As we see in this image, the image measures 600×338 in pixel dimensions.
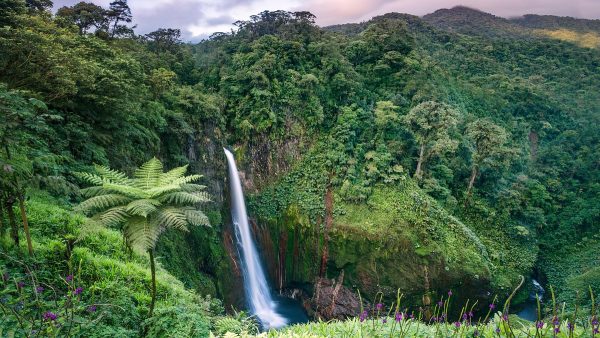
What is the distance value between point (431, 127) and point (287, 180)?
8.39 metres

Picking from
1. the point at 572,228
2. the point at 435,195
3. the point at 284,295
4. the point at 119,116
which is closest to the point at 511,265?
the point at 435,195

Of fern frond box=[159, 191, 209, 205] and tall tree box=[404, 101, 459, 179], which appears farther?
tall tree box=[404, 101, 459, 179]

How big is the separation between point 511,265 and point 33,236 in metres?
21.7

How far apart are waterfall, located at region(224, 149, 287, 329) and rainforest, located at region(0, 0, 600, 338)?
111mm

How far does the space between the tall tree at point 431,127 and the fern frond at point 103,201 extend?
1695 centimetres

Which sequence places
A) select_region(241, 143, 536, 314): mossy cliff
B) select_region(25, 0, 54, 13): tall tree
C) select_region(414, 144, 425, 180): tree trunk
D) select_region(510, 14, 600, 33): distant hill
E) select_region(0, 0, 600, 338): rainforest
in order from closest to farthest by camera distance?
select_region(0, 0, 600, 338): rainforest, select_region(25, 0, 54, 13): tall tree, select_region(241, 143, 536, 314): mossy cliff, select_region(414, 144, 425, 180): tree trunk, select_region(510, 14, 600, 33): distant hill

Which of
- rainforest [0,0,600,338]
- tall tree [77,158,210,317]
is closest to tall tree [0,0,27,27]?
rainforest [0,0,600,338]

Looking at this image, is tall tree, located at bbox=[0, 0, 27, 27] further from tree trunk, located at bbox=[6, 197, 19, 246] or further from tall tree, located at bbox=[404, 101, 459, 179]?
tall tree, located at bbox=[404, 101, 459, 179]

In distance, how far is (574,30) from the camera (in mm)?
62281

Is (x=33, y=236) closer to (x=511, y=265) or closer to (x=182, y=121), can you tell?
(x=182, y=121)

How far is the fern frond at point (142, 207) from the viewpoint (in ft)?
11.5

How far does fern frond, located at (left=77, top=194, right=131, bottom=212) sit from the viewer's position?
359 cm

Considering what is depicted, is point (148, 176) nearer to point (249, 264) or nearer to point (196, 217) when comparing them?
point (196, 217)

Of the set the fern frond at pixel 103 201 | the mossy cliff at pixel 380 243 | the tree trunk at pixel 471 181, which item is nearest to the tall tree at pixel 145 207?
the fern frond at pixel 103 201
